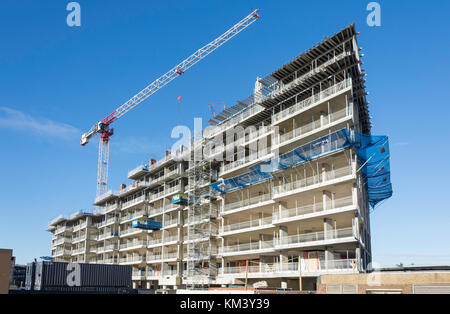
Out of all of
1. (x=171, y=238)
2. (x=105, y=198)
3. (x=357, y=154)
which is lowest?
(x=171, y=238)

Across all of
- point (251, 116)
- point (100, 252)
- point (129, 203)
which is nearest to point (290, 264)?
point (251, 116)

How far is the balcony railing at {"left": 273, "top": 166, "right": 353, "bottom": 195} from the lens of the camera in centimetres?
4319

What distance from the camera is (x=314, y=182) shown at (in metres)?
45.5

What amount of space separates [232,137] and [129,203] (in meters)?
41.0

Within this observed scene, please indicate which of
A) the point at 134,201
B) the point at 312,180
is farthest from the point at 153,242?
the point at 312,180

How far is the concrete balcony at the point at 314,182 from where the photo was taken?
137ft

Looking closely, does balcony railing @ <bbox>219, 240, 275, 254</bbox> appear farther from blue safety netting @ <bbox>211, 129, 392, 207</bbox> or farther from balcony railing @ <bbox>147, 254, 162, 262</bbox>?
balcony railing @ <bbox>147, 254, 162, 262</bbox>

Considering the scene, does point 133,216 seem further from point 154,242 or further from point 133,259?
point 154,242

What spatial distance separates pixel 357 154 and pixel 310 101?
372 inches

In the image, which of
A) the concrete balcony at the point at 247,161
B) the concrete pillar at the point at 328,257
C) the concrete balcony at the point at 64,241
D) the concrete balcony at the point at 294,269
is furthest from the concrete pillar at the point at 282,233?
the concrete balcony at the point at 64,241

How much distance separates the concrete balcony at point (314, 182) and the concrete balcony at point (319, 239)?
5174 millimetres

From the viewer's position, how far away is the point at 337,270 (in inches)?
1524

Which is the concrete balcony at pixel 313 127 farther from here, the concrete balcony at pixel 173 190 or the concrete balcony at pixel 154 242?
the concrete balcony at pixel 154 242

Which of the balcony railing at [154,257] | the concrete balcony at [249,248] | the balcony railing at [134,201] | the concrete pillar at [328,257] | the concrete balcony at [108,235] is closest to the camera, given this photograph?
the concrete pillar at [328,257]
